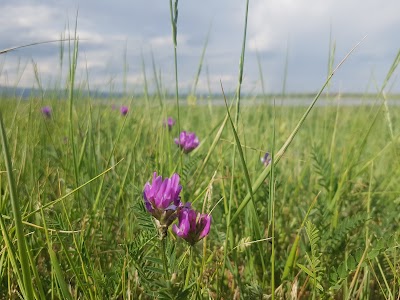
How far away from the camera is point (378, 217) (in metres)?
1.45

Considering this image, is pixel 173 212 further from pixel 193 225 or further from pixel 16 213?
pixel 16 213

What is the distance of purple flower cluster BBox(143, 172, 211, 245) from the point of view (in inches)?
25.8

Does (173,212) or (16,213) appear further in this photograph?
(173,212)

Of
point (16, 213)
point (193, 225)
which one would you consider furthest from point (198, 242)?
point (16, 213)

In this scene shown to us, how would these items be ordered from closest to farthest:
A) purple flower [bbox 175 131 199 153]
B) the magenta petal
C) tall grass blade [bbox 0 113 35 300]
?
tall grass blade [bbox 0 113 35 300]
the magenta petal
purple flower [bbox 175 131 199 153]

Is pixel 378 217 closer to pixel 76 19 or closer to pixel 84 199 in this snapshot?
pixel 84 199

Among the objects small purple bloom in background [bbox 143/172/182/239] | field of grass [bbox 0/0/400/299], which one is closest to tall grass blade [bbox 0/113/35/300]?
field of grass [bbox 0/0/400/299]

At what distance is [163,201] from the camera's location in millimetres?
660

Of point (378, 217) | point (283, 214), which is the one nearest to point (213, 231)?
point (283, 214)

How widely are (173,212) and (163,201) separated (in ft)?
0.07

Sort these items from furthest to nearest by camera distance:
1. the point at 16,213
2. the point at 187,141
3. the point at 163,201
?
the point at 187,141 → the point at 163,201 → the point at 16,213

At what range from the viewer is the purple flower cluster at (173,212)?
66 cm

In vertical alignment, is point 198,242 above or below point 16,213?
below

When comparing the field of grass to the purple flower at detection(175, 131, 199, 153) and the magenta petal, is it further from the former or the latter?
the purple flower at detection(175, 131, 199, 153)
